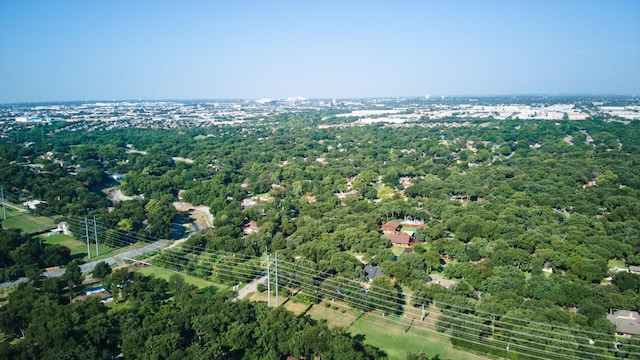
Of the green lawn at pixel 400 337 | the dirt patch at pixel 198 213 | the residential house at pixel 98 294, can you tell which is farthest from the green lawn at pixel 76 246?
the green lawn at pixel 400 337

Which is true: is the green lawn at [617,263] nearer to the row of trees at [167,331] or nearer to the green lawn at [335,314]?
the green lawn at [335,314]

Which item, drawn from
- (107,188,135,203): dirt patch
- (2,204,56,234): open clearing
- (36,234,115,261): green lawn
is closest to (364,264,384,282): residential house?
(36,234,115,261): green lawn

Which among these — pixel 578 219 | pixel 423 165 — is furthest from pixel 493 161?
pixel 578 219

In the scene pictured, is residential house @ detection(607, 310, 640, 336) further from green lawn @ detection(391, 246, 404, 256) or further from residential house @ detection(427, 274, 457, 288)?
green lawn @ detection(391, 246, 404, 256)

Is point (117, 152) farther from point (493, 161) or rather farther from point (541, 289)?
point (541, 289)

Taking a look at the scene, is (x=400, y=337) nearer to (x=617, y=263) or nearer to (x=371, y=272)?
(x=371, y=272)
